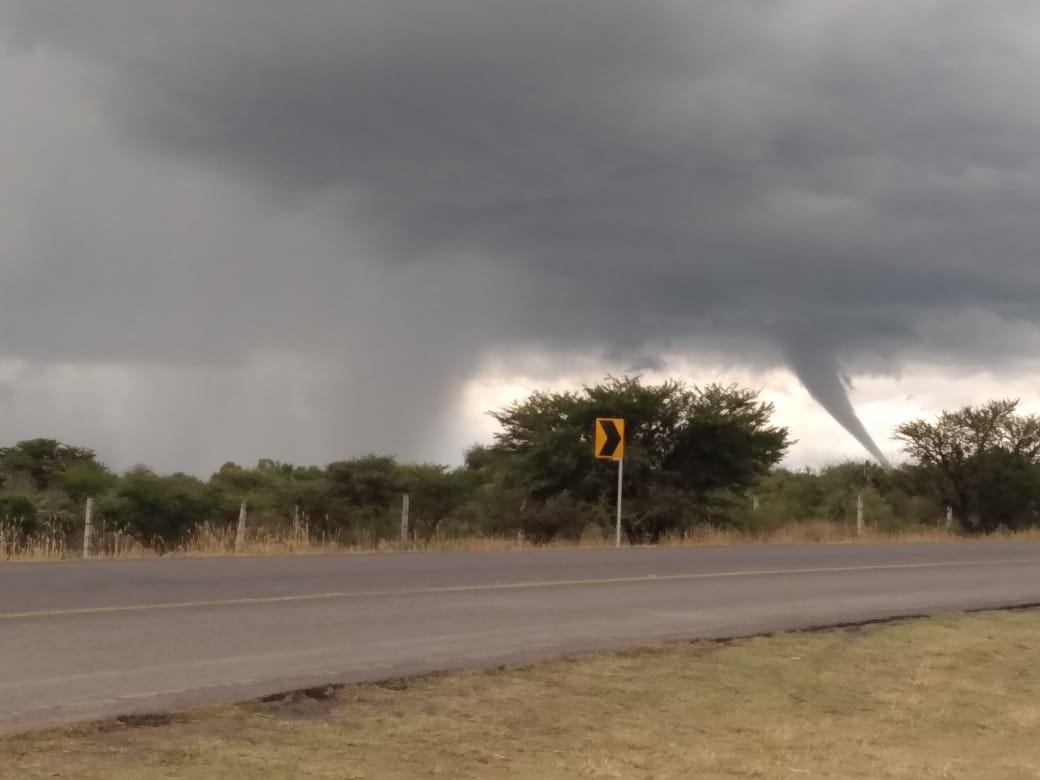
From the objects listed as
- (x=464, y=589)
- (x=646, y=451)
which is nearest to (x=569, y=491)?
(x=646, y=451)

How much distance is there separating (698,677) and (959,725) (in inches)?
88.3

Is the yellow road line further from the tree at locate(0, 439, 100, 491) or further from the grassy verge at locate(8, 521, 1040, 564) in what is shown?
the tree at locate(0, 439, 100, 491)

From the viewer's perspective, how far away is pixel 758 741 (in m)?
8.87

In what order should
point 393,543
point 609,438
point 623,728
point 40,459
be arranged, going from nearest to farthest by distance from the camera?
point 623,728, point 393,543, point 609,438, point 40,459

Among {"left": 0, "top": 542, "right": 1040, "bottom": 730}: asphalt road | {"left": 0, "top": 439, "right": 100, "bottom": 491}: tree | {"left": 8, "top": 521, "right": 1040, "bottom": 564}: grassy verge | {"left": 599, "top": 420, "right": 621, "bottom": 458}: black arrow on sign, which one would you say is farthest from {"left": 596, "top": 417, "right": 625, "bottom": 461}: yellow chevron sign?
{"left": 0, "top": 439, "right": 100, "bottom": 491}: tree

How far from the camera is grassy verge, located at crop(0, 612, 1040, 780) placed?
756 centimetres

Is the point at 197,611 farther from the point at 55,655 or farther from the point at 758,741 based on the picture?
the point at 758,741

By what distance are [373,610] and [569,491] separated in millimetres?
25026

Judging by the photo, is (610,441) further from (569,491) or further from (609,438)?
(569,491)

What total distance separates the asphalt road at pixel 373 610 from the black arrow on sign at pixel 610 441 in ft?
17.3

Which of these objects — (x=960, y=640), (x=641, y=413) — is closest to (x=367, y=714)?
Answer: (x=960, y=640)

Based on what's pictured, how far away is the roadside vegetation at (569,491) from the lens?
38.1 m

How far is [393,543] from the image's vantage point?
28000mm

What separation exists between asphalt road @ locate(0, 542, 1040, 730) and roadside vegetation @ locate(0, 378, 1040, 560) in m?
6.79
